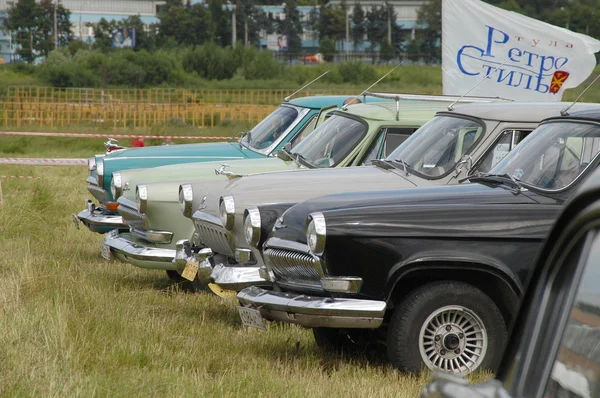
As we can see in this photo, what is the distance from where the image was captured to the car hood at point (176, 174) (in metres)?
8.68

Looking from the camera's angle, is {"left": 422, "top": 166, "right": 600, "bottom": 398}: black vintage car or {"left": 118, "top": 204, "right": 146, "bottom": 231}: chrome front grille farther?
{"left": 118, "top": 204, "right": 146, "bottom": 231}: chrome front grille

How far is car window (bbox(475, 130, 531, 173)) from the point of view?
22.2ft

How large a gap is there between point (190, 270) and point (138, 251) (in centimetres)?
118

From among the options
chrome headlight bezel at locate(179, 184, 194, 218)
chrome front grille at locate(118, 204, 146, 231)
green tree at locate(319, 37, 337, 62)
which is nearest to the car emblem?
chrome headlight bezel at locate(179, 184, 194, 218)

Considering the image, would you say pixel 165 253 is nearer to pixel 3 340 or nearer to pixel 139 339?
pixel 139 339

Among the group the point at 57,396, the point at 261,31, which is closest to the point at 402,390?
the point at 57,396

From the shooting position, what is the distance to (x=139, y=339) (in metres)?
6.50

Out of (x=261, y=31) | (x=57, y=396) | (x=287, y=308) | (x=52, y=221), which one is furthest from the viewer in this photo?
(x=261, y=31)

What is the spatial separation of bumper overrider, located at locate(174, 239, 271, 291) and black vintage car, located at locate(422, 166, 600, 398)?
4250mm

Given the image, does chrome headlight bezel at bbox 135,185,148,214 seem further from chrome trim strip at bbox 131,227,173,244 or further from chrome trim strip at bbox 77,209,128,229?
chrome trim strip at bbox 77,209,128,229

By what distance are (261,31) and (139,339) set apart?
103986mm

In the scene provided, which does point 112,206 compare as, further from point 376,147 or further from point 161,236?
point 376,147

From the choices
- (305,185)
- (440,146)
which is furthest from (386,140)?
(305,185)

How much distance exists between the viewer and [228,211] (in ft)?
23.3
